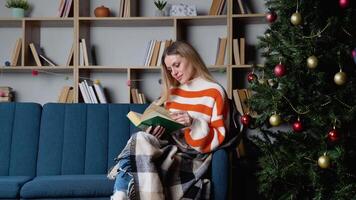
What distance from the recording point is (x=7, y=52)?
4320 millimetres

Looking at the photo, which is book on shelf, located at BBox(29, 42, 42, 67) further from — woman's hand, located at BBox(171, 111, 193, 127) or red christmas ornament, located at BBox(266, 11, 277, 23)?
red christmas ornament, located at BBox(266, 11, 277, 23)

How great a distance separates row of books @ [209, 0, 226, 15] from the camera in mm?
3953

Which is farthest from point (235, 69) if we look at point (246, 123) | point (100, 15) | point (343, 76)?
point (343, 76)

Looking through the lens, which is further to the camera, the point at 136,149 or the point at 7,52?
the point at 7,52

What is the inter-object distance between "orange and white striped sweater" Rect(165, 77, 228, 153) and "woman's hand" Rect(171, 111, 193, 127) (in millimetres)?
50

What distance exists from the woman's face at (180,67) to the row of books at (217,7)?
Result: 1.37 m

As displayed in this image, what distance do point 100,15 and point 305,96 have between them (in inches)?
89.7

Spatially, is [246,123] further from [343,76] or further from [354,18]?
[354,18]

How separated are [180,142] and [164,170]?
0.94 ft

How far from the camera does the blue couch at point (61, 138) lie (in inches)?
124

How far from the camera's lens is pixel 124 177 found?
2.36m

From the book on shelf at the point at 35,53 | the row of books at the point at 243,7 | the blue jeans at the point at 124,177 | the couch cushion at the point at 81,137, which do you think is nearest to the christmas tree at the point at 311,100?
the blue jeans at the point at 124,177

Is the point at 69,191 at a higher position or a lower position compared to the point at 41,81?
lower

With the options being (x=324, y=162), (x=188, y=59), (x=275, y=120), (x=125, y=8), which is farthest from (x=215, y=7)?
(x=324, y=162)
